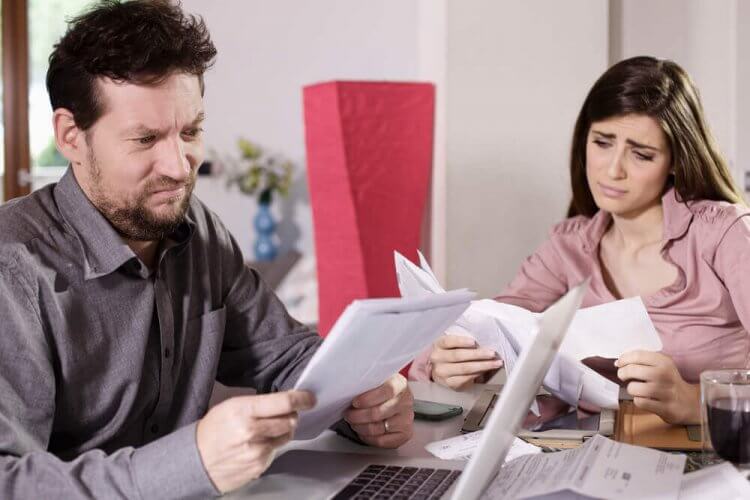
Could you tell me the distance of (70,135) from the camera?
1295 mm

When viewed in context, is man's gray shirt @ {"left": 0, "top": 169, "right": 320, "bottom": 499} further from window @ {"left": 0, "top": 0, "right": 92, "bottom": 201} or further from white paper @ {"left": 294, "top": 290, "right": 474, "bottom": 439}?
window @ {"left": 0, "top": 0, "right": 92, "bottom": 201}

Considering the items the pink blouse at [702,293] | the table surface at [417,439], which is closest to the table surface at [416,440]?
the table surface at [417,439]

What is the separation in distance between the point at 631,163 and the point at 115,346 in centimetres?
110

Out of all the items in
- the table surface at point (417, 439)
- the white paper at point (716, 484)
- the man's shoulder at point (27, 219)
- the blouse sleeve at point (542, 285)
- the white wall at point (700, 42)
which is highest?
the white wall at point (700, 42)

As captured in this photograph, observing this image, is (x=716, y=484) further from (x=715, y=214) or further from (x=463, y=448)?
(x=715, y=214)

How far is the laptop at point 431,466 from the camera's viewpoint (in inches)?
35.6

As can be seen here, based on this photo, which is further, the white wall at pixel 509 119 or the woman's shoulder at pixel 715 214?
the white wall at pixel 509 119

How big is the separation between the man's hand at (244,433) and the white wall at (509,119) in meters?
2.06

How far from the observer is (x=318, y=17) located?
460cm

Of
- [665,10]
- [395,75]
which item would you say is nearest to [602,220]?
[665,10]

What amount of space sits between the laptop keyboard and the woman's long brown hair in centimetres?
95

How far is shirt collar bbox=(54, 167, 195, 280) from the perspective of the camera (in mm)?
1265

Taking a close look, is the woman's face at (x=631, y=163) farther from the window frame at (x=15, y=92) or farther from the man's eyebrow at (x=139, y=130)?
the window frame at (x=15, y=92)

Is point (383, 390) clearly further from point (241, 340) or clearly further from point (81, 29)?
point (81, 29)
